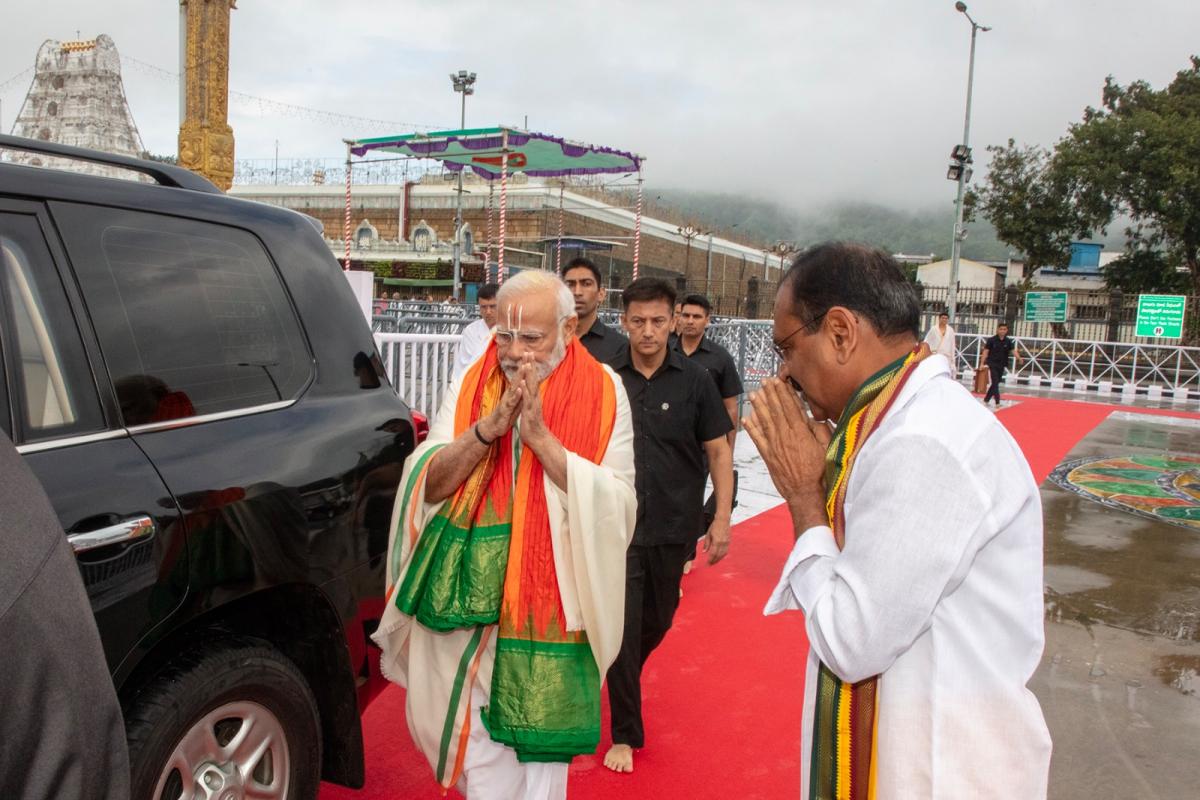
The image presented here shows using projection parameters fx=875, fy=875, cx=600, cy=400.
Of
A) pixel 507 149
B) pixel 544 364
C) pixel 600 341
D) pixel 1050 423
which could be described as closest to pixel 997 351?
pixel 1050 423

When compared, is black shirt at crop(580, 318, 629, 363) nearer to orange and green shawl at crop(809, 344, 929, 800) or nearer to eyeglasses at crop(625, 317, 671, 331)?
eyeglasses at crop(625, 317, 671, 331)

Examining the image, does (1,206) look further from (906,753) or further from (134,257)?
(906,753)

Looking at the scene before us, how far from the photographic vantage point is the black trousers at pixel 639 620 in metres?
3.47

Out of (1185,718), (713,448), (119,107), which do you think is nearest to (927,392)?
(713,448)

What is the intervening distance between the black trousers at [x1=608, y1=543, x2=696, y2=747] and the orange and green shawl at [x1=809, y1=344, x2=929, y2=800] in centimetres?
179

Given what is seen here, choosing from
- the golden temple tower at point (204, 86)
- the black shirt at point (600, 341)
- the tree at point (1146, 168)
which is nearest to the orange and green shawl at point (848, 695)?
the black shirt at point (600, 341)

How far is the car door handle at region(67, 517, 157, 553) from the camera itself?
180cm

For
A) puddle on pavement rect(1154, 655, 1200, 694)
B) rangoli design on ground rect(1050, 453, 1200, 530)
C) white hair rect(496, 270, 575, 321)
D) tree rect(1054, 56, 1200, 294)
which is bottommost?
puddle on pavement rect(1154, 655, 1200, 694)

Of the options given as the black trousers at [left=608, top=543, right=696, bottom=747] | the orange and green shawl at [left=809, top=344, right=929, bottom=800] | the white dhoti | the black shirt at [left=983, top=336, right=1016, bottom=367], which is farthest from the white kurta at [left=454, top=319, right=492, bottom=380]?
the black shirt at [left=983, top=336, right=1016, bottom=367]

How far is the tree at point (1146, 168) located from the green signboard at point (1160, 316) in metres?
6.40

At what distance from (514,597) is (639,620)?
3.92 feet

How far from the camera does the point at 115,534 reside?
1869 mm

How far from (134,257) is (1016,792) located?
2.31 meters

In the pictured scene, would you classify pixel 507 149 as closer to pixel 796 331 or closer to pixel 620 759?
pixel 620 759
